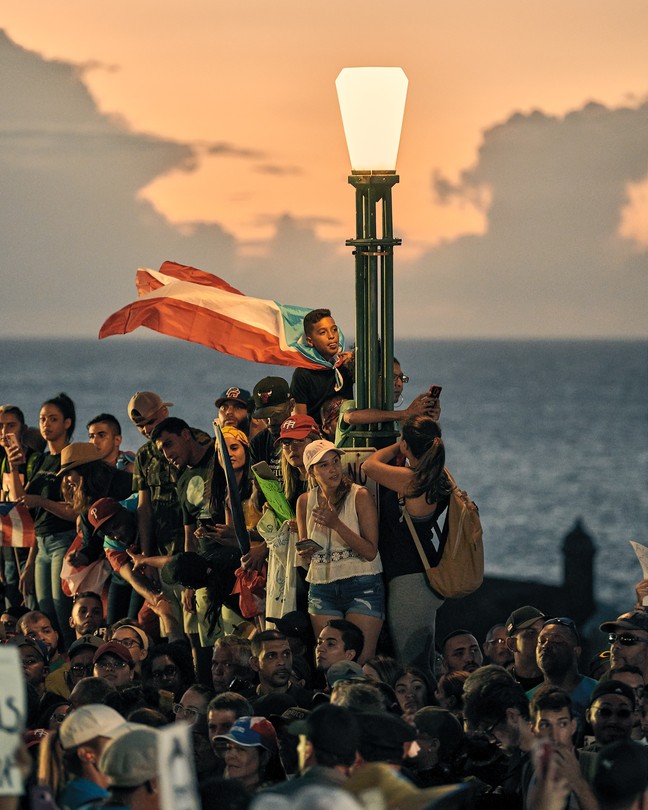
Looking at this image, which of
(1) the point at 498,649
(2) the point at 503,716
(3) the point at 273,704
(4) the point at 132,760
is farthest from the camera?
(1) the point at 498,649

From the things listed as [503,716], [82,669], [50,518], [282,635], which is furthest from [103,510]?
[503,716]

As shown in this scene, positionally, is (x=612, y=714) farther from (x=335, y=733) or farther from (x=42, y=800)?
(x=42, y=800)

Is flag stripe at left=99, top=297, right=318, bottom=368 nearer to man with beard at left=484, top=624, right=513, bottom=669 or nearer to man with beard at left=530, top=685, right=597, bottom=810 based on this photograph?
man with beard at left=484, top=624, right=513, bottom=669

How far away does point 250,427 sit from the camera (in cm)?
1324

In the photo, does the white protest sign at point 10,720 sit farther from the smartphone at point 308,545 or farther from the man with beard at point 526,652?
the smartphone at point 308,545

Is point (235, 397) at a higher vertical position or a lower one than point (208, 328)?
lower

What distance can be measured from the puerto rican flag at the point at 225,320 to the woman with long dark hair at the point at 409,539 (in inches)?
98.8

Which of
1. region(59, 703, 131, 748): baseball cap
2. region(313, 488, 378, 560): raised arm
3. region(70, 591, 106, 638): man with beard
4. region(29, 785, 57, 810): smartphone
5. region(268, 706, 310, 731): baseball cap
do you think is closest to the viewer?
region(29, 785, 57, 810): smartphone

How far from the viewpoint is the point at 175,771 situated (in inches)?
261

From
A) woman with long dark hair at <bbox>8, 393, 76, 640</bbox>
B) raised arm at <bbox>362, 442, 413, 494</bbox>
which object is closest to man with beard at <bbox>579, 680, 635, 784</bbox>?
raised arm at <bbox>362, 442, 413, 494</bbox>

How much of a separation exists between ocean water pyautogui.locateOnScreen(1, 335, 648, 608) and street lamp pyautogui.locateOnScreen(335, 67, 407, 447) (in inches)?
2202

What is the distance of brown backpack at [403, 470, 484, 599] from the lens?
35.1 feet

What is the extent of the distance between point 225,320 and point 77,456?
1.30 meters

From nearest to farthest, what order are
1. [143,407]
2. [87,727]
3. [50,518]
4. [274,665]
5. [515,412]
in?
[87,727] < [274,665] < [143,407] < [50,518] < [515,412]
